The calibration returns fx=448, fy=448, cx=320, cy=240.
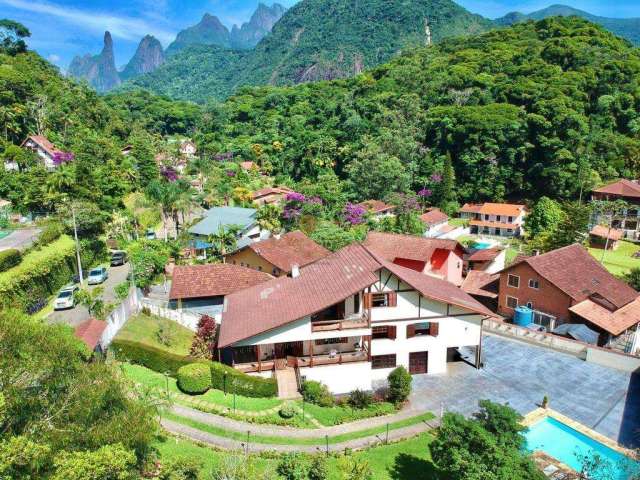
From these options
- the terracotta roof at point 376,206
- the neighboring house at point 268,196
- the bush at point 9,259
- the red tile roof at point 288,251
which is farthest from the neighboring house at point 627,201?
the bush at point 9,259

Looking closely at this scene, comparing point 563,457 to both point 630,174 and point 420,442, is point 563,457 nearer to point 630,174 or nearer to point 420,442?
point 420,442

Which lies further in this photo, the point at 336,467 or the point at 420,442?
the point at 420,442

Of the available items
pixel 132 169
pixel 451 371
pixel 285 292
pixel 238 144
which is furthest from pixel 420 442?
pixel 238 144

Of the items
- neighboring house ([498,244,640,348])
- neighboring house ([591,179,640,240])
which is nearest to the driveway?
neighboring house ([498,244,640,348])

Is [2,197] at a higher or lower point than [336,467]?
higher

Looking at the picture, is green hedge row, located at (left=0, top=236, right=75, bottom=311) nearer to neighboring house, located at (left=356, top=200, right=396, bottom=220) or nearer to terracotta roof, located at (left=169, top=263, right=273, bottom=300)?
terracotta roof, located at (left=169, top=263, right=273, bottom=300)

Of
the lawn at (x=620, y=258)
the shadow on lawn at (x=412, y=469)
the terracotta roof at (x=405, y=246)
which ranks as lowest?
the lawn at (x=620, y=258)

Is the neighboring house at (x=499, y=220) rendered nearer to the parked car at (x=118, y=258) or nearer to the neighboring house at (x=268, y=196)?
the neighboring house at (x=268, y=196)
